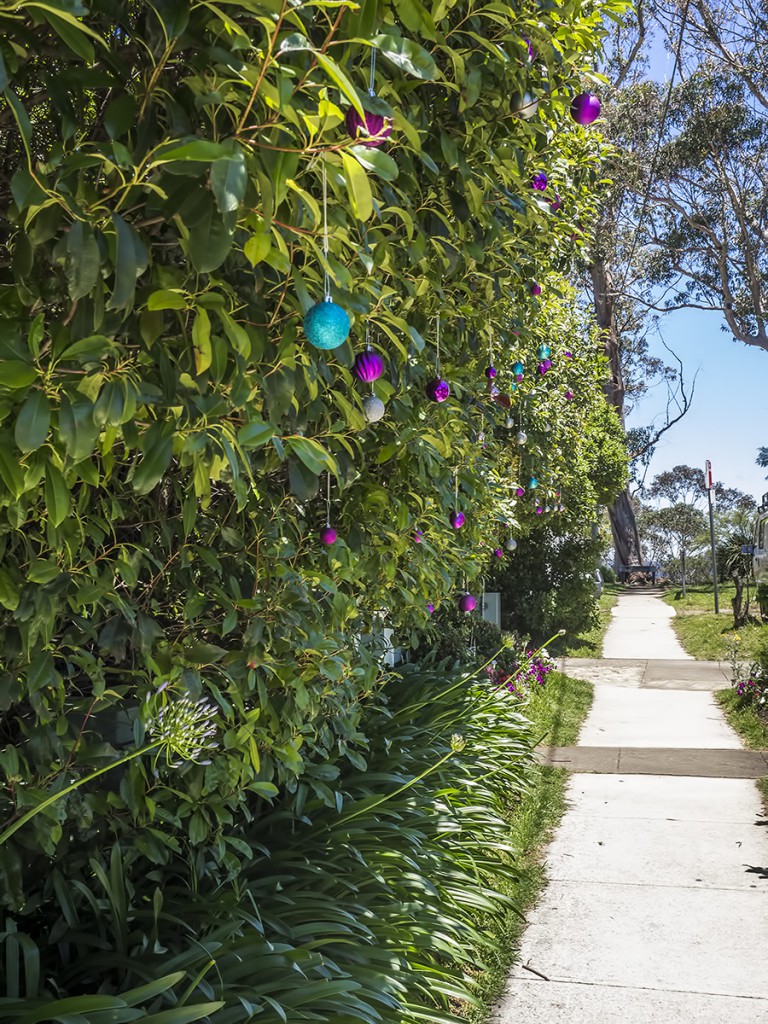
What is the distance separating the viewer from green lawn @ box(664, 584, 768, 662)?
12.4m

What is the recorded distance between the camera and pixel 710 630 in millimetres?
14984

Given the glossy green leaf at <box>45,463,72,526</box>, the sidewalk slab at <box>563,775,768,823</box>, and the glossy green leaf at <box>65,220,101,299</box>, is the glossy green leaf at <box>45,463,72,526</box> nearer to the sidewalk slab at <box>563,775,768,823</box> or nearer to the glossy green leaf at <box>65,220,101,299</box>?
the glossy green leaf at <box>65,220,101,299</box>

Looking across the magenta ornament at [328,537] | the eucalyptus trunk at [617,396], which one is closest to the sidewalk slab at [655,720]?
the magenta ornament at [328,537]

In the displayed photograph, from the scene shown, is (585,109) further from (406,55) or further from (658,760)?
(658,760)

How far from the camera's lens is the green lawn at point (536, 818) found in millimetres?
3607

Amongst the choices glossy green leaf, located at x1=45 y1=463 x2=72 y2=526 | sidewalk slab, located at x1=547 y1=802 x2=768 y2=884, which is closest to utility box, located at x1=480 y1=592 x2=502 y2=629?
sidewalk slab, located at x1=547 y1=802 x2=768 y2=884

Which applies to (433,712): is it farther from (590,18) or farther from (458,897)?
(590,18)

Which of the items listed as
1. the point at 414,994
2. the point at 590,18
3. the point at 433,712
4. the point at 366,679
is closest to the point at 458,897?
the point at 414,994

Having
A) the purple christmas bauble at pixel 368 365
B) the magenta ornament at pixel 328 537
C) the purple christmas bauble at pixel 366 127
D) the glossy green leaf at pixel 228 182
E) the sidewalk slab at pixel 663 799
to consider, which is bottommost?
the sidewalk slab at pixel 663 799

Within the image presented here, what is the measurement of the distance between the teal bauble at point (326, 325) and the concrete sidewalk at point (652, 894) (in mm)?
2732

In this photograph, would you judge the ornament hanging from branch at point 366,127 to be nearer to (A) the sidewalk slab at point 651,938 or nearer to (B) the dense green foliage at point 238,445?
(B) the dense green foliage at point 238,445

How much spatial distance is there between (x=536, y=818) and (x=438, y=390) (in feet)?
10.7

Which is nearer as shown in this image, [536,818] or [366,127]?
[366,127]

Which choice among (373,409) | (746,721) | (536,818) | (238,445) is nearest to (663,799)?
(536,818)
